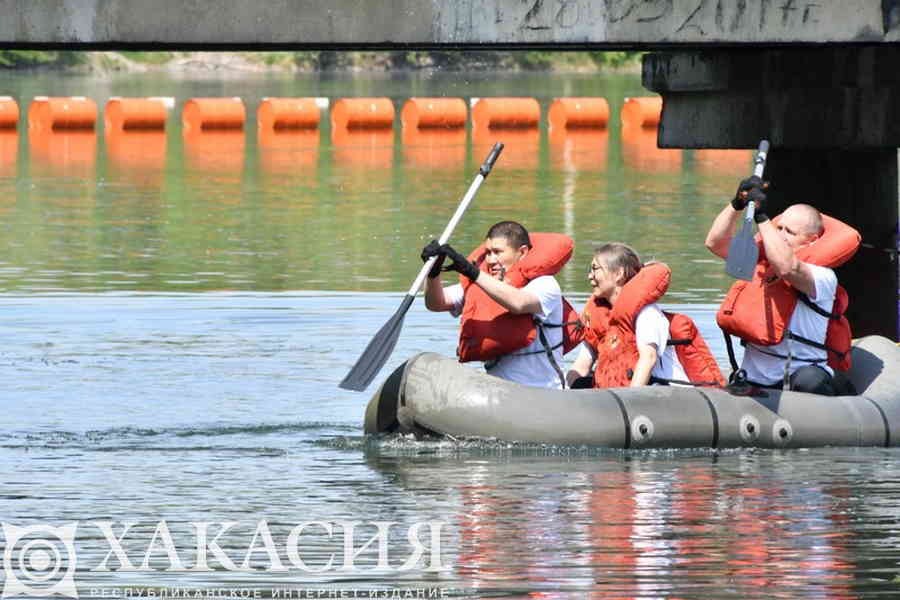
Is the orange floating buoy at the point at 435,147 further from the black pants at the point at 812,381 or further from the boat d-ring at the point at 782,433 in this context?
the boat d-ring at the point at 782,433

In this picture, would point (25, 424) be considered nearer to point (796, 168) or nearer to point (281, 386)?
point (281, 386)

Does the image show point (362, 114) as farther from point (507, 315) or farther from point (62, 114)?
point (507, 315)

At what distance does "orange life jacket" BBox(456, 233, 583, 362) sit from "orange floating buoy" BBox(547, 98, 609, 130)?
34603mm

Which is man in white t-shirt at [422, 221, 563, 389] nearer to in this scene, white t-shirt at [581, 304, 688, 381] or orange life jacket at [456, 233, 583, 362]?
orange life jacket at [456, 233, 583, 362]

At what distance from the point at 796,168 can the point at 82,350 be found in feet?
17.0

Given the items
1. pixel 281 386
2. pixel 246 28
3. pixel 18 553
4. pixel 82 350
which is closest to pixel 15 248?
pixel 82 350

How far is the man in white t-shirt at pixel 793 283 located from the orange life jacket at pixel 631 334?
0.28 m

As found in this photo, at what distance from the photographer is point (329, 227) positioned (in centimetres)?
2742

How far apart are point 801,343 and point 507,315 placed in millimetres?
1594

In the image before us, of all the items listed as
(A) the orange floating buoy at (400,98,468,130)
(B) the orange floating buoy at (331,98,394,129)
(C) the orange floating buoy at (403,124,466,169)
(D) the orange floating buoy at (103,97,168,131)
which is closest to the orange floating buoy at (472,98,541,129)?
(A) the orange floating buoy at (400,98,468,130)

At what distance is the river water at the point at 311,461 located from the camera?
387 inches

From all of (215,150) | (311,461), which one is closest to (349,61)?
(215,150)

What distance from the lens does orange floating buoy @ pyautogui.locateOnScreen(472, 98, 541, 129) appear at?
46.9 metres

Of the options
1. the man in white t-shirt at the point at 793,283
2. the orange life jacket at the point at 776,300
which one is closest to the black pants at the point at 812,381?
the man in white t-shirt at the point at 793,283
